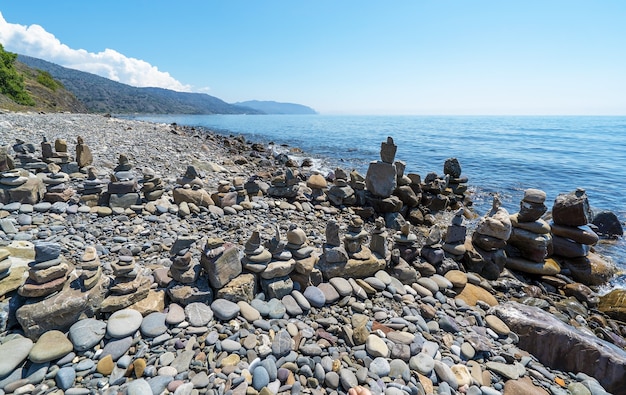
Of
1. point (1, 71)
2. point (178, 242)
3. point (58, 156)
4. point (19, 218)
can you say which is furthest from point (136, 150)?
point (1, 71)

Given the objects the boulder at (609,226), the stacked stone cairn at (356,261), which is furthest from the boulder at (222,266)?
the boulder at (609,226)

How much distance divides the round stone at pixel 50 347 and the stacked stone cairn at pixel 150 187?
488cm

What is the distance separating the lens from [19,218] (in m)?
5.81

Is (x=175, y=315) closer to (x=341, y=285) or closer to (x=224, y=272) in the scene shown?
(x=224, y=272)

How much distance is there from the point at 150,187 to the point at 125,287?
14.9 ft

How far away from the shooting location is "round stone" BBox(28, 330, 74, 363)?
3.05 metres

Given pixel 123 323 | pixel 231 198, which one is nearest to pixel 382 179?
→ pixel 231 198

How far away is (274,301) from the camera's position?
14.8ft

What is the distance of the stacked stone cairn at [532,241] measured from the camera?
23.8 feet

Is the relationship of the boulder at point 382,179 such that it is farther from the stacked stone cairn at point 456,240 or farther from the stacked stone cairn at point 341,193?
the stacked stone cairn at point 456,240

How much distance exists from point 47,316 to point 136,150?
14.9m

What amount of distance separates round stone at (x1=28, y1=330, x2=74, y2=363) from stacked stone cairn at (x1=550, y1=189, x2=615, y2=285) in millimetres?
10485

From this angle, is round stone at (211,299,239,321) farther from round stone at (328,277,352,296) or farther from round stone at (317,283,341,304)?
round stone at (328,277,352,296)

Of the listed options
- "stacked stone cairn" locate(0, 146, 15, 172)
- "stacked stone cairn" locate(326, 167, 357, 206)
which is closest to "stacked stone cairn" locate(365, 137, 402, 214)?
"stacked stone cairn" locate(326, 167, 357, 206)
